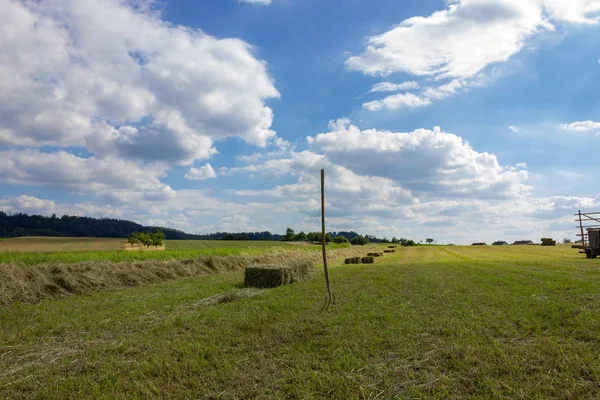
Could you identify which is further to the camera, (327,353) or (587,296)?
(587,296)

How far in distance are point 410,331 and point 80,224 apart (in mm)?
79232

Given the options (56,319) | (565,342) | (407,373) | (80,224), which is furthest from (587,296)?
(80,224)

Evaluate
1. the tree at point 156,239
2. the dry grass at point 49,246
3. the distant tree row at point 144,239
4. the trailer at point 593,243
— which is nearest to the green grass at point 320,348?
the dry grass at point 49,246

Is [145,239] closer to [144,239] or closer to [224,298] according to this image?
[144,239]

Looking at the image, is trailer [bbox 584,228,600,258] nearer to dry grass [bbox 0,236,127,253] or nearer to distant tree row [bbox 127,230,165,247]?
dry grass [bbox 0,236,127,253]

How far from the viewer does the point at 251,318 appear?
8305mm

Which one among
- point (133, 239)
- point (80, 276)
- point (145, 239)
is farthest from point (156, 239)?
point (80, 276)

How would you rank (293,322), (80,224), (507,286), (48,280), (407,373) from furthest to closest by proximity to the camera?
(80,224) < (48,280) < (507,286) < (293,322) < (407,373)

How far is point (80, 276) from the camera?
1429 cm

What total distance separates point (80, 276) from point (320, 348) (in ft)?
37.7

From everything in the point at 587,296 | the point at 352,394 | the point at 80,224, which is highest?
the point at 80,224

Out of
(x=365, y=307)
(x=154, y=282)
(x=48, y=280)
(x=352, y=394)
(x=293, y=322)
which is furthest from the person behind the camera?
(x=154, y=282)

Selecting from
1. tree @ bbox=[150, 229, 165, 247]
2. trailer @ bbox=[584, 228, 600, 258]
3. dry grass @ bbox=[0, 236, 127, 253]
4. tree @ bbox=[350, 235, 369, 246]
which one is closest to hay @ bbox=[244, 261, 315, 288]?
dry grass @ bbox=[0, 236, 127, 253]

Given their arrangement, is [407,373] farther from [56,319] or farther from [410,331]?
[56,319]
